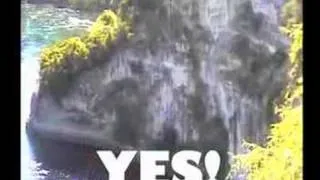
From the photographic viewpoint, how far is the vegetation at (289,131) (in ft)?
6.33

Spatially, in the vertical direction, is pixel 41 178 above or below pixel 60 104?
below

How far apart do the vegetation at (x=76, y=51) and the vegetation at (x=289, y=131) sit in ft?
1.31

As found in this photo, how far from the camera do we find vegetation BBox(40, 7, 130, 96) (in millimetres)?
1929


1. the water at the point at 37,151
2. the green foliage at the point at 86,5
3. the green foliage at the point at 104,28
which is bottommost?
the water at the point at 37,151

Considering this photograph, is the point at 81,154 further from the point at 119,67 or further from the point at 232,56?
the point at 232,56

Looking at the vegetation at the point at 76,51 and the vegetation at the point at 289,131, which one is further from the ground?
the vegetation at the point at 76,51

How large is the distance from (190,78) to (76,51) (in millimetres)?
279

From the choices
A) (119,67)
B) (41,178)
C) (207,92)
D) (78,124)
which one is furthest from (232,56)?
(41,178)

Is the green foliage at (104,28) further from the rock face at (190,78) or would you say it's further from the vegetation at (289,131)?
the vegetation at (289,131)

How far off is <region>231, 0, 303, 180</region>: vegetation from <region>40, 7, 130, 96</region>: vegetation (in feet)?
1.31

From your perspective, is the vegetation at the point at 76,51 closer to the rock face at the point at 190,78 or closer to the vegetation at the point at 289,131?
the rock face at the point at 190,78

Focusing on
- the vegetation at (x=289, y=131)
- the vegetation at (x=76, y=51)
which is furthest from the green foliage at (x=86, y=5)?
the vegetation at (x=289, y=131)
